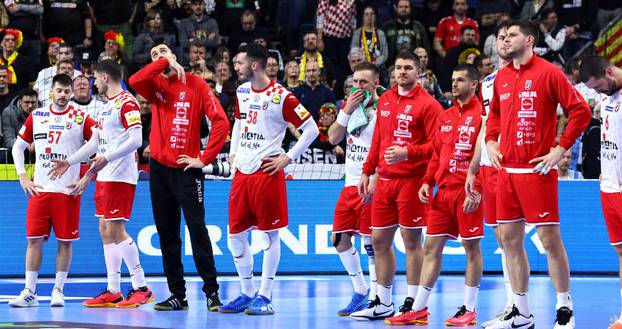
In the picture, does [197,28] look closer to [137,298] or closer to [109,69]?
[109,69]

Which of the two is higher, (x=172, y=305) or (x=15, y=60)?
(x=15, y=60)

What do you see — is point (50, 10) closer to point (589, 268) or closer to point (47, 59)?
point (47, 59)

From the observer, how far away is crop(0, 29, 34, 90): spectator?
19.1 m

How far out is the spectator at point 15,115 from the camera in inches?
638

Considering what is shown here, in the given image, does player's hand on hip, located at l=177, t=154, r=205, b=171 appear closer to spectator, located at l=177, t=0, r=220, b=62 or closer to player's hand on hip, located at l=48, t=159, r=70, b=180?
player's hand on hip, located at l=48, t=159, r=70, b=180

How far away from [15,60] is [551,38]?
32.4ft

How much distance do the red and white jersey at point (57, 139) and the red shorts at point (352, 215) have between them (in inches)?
121

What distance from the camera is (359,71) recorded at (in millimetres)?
11336

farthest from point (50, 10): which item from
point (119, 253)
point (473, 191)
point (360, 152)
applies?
point (473, 191)

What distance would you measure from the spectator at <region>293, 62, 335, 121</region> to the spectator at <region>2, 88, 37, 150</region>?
A: 428 cm

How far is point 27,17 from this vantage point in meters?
20.3

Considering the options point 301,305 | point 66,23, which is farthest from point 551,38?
point 301,305

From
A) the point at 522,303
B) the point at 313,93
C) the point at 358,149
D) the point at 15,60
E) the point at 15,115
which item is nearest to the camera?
the point at 522,303

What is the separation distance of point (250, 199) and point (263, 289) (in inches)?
38.0
